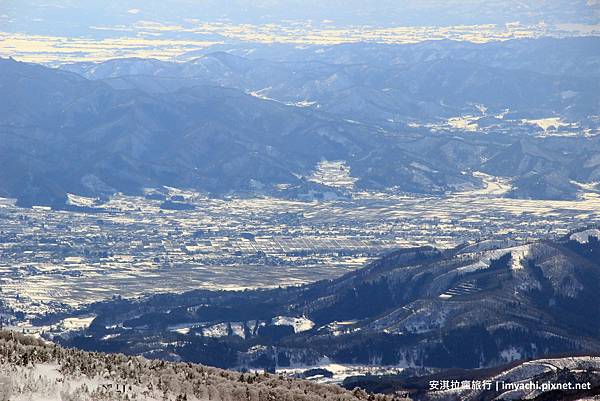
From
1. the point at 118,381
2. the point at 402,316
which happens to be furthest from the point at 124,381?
the point at 402,316

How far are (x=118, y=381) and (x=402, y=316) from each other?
7743 cm

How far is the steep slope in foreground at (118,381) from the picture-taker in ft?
176

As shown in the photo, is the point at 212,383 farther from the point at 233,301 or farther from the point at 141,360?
the point at 233,301

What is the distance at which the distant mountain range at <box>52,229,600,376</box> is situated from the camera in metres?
120

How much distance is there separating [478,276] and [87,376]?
89.6 m

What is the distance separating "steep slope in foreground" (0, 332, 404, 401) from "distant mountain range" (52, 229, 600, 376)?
5114 centimetres

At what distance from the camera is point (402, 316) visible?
132250 mm

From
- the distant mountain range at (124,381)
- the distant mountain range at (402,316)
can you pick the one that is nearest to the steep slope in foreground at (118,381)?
the distant mountain range at (124,381)

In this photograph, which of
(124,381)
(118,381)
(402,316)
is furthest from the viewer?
(402,316)

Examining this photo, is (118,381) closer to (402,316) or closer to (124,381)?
(124,381)

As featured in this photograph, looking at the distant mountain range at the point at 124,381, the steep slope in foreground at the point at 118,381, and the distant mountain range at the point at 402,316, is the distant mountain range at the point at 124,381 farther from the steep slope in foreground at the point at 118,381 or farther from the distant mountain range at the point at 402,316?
the distant mountain range at the point at 402,316

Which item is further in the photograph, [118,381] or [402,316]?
[402,316]

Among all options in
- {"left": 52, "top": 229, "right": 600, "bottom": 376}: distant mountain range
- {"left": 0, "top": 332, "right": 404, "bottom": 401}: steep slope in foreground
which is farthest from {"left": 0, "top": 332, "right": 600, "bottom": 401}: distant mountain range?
{"left": 52, "top": 229, "right": 600, "bottom": 376}: distant mountain range

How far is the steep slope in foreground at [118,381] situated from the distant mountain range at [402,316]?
51138mm
